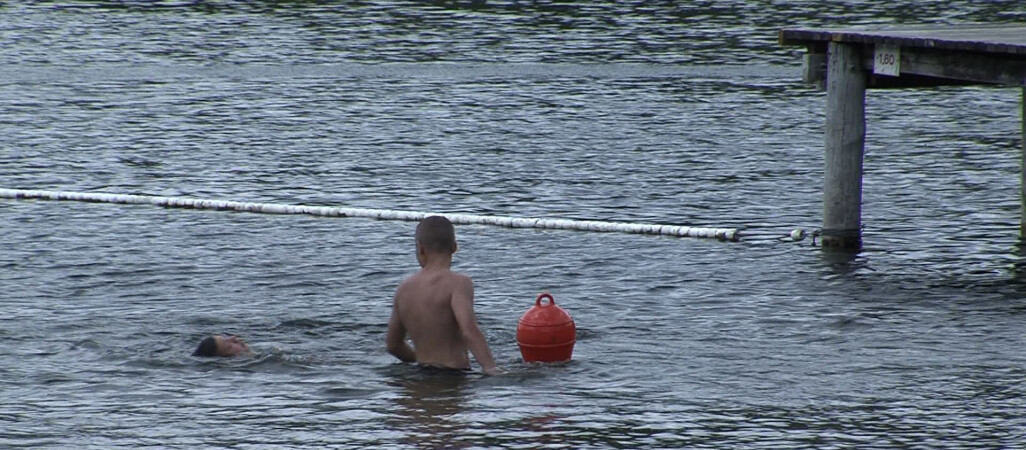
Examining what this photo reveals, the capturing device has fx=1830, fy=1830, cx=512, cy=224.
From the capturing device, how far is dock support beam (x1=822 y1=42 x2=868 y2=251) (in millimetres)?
13453

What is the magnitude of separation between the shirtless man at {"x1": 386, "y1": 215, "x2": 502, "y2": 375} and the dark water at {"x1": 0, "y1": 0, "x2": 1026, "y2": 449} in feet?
0.73

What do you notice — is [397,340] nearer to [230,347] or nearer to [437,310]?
[437,310]

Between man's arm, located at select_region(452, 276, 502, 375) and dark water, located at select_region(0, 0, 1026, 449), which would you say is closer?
dark water, located at select_region(0, 0, 1026, 449)

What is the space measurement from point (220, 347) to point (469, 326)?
152 cm

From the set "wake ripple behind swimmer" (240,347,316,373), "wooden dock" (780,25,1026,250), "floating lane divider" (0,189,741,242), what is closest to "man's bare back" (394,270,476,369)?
"wake ripple behind swimmer" (240,347,316,373)

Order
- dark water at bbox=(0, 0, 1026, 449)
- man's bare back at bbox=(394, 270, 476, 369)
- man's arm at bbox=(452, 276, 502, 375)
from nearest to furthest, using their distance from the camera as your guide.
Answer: dark water at bbox=(0, 0, 1026, 449) → man's arm at bbox=(452, 276, 502, 375) → man's bare back at bbox=(394, 270, 476, 369)

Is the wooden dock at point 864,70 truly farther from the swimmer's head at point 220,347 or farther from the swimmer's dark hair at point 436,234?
the swimmer's head at point 220,347

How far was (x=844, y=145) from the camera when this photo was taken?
540 inches

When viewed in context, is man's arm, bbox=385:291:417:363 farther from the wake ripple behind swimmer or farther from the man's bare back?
the wake ripple behind swimmer

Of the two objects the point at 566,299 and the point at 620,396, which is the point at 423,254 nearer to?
the point at 620,396

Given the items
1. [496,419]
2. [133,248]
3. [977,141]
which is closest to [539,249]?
[133,248]

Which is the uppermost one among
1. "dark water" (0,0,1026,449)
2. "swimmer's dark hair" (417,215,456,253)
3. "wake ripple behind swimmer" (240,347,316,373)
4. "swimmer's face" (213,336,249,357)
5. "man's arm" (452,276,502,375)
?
"swimmer's dark hair" (417,215,456,253)

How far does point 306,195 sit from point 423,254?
692 centimetres

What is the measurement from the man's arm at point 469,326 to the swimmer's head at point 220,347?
133cm
